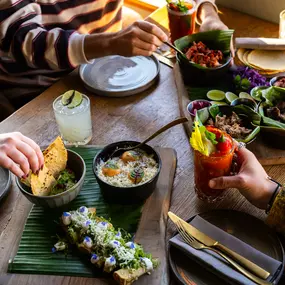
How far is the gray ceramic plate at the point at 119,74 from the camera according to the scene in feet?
6.11

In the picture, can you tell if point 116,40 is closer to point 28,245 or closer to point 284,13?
point 284,13

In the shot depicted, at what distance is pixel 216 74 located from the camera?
5.94 ft

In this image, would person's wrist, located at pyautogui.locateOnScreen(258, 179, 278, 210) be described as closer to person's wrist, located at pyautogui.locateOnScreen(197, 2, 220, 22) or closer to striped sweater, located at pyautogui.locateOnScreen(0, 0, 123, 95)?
striped sweater, located at pyautogui.locateOnScreen(0, 0, 123, 95)

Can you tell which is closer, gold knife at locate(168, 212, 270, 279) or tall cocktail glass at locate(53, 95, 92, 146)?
gold knife at locate(168, 212, 270, 279)

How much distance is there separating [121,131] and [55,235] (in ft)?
1.75

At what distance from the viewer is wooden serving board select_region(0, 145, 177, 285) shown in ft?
3.83

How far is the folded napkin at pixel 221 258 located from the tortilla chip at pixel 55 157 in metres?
0.44

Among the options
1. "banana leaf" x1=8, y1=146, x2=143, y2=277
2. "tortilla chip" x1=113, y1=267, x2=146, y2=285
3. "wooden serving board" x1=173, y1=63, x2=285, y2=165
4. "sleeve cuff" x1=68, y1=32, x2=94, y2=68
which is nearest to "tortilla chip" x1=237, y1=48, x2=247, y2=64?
"wooden serving board" x1=173, y1=63, x2=285, y2=165

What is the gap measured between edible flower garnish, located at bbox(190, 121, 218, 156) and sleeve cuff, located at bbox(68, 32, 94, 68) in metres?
0.84

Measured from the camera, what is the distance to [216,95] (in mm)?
1766

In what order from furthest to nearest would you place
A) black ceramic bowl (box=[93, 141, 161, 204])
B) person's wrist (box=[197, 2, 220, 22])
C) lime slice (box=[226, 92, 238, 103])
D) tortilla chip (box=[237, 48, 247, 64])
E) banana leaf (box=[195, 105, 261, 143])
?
person's wrist (box=[197, 2, 220, 22]) → tortilla chip (box=[237, 48, 247, 64]) → lime slice (box=[226, 92, 238, 103]) → banana leaf (box=[195, 105, 261, 143]) → black ceramic bowl (box=[93, 141, 161, 204])

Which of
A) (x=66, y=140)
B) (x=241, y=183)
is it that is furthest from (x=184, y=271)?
(x=66, y=140)

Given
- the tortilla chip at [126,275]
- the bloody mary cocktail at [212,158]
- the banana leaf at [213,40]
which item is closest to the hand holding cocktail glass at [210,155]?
the bloody mary cocktail at [212,158]

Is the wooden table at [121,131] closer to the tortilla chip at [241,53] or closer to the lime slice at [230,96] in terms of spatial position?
the lime slice at [230,96]
